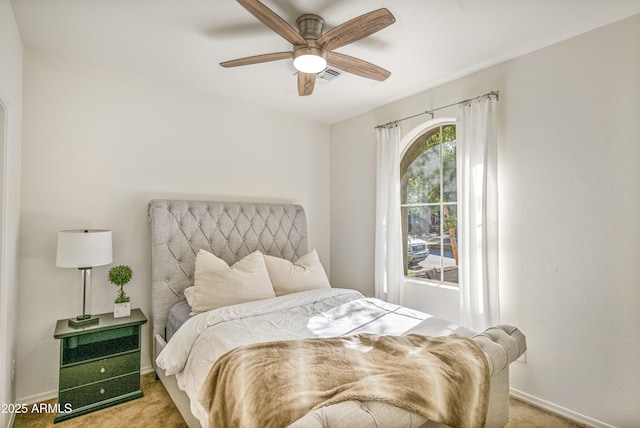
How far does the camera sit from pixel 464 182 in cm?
272

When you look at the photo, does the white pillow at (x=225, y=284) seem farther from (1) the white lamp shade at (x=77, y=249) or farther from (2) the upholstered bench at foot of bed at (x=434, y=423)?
(2) the upholstered bench at foot of bed at (x=434, y=423)

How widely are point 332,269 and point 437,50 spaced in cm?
275

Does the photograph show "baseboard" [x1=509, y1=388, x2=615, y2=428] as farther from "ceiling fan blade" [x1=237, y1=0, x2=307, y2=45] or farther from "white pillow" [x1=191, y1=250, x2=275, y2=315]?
"ceiling fan blade" [x1=237, y1=0, x2=307, y2=45]

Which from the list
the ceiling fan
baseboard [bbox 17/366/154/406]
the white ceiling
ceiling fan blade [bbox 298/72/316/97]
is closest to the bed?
baseboard [bbox 17/366/154/406]

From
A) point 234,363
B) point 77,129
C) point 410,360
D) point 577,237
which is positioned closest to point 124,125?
point 77,129

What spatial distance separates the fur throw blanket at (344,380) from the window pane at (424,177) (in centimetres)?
181

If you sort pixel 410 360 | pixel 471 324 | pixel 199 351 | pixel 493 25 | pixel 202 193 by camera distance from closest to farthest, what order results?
pixel 410 360, pixel 199 351, pixel 493 25, pixel 471 324, pixel 202 193

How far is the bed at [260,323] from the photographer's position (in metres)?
1.54

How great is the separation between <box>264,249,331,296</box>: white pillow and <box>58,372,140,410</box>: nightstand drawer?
1248mm

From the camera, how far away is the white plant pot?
243 centimetres

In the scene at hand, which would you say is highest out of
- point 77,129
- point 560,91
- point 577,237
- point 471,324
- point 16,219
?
point 560,91

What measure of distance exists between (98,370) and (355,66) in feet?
9.27

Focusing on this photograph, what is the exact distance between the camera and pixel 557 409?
2.21 meters

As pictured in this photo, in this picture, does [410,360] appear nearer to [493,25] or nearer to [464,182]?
[464,182]
